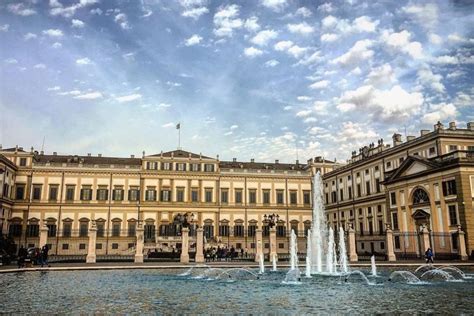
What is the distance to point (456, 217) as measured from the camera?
33750 mm

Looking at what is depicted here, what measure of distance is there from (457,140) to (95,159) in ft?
164

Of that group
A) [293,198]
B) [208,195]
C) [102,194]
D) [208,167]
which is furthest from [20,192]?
[293,198]

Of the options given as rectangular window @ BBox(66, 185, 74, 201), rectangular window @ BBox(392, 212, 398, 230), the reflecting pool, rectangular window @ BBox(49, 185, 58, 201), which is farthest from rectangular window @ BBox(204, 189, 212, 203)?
the reflecting pool

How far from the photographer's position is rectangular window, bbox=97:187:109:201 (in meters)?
58.3

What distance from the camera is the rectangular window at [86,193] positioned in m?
57.7

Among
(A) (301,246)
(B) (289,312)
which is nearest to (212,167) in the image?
(A) (301,246)

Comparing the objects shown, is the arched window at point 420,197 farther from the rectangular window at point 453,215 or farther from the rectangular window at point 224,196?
the rectangular window at point 224,196

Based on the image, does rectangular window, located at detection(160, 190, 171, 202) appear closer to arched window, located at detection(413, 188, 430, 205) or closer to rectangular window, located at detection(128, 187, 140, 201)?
rectangular window, located at detection(128, 187, 140, 201)

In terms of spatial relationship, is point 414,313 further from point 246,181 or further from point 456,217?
point 246,181

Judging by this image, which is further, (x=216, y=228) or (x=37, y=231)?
(x=216, y=228)

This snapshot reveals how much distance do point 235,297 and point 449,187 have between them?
2783 centimetres

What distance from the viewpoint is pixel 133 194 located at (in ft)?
194

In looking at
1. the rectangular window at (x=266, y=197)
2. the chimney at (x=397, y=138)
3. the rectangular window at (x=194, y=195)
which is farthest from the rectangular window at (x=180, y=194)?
the chimney at (x=397, y=138)

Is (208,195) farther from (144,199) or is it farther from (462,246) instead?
(462,246)
